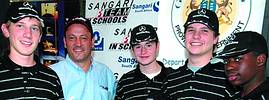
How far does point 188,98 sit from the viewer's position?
2180mm

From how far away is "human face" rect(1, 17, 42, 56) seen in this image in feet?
6.96

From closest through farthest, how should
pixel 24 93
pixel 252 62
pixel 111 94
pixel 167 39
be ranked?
pixel 252 62 → pixel 24 93 → pixel 111 94 → pixel 167 39

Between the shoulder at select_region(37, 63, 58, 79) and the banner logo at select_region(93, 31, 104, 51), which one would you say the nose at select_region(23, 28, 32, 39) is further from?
the banner logo at select_region(93, 31, 104, 51)

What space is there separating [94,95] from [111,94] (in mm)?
196

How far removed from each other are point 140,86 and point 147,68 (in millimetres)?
133

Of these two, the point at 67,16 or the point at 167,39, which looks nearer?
the point at 167,39

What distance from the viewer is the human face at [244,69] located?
1.81m

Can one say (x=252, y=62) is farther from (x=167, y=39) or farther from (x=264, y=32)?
(x=167, y=39)

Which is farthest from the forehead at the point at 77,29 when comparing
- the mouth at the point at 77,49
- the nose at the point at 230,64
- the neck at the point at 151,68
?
the nose at the point at 230,64

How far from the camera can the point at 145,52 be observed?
8.29 feet

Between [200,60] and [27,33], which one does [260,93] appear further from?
[27,33]

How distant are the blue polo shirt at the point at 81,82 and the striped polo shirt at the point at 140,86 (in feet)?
0.58

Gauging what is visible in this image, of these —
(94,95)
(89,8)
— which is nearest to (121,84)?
(94,95)

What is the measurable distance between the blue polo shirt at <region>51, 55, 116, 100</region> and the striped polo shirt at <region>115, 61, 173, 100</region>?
0.18 meters
